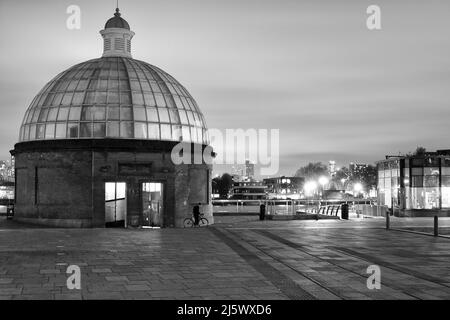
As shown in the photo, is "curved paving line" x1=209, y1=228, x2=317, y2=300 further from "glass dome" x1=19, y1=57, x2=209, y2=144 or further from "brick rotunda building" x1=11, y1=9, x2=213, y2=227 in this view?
"glass dome" x1=19, y1=57, x2=209, y2=144

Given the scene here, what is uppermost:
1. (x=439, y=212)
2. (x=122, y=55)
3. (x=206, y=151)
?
(x=122, y=55)

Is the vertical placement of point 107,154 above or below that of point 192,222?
above

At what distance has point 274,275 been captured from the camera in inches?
606

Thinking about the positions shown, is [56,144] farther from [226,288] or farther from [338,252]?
[226,288]

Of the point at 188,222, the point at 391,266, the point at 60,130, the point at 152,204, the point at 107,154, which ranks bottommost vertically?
the point at 188,222

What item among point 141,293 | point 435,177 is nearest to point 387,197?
point 435,177

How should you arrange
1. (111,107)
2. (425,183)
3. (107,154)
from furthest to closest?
(425,183) < (111,107) < (107,154)

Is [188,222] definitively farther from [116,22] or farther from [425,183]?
[425,183]

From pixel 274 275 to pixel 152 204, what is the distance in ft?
77.8

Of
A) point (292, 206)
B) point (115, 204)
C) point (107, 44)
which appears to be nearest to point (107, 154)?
point (115, 204)

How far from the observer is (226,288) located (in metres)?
13.4

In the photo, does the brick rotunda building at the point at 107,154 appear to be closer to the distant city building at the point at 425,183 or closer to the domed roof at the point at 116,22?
the domed roof at the point at 116,22

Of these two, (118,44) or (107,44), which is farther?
(107,44)
